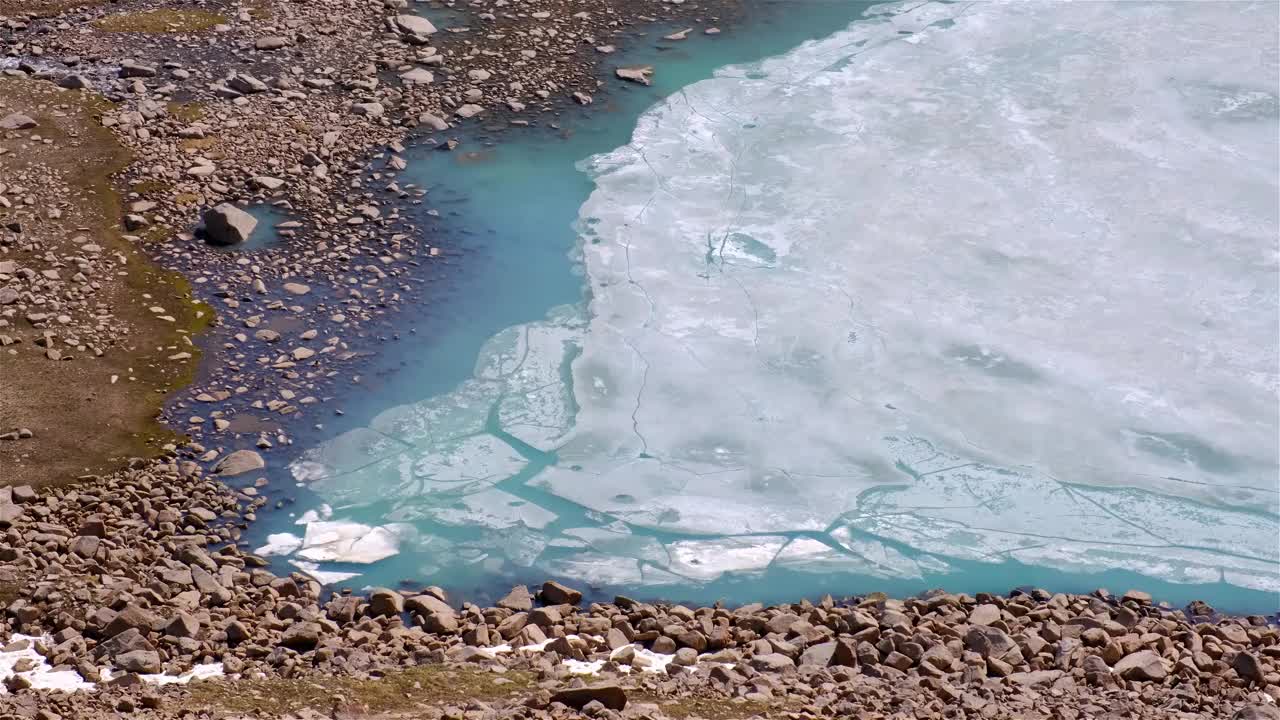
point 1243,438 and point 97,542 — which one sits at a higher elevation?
point 1243,438

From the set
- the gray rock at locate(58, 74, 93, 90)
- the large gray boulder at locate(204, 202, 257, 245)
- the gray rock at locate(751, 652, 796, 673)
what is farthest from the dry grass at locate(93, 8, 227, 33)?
the gray rock at locate(751, 652, 796, 673)

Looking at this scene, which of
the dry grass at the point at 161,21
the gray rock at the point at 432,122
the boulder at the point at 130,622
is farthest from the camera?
the dry grass at the point at 161,21

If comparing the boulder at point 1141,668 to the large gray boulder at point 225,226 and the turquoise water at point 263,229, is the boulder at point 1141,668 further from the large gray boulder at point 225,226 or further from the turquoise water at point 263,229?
the large gray boulder at point 225,226

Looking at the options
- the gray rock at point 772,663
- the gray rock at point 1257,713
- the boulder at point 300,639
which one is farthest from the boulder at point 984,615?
the boulder at point 300,639

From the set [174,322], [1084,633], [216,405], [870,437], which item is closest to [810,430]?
[870,437]

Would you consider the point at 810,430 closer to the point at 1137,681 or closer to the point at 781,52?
the point at 1137,681

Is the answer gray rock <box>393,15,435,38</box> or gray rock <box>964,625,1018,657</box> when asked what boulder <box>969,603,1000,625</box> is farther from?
gray rock <box>393,15,435,38</box>

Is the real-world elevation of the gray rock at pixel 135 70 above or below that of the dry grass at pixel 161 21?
below
